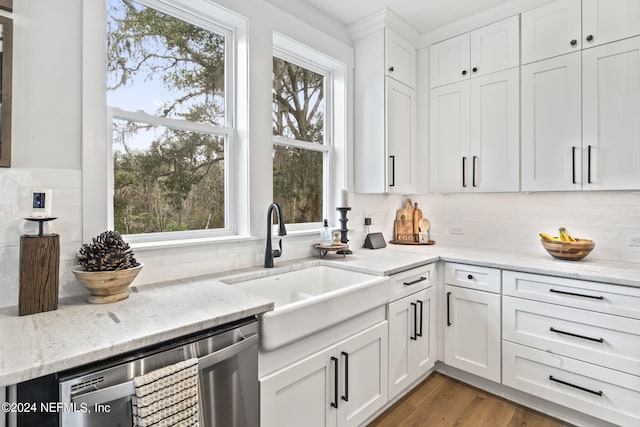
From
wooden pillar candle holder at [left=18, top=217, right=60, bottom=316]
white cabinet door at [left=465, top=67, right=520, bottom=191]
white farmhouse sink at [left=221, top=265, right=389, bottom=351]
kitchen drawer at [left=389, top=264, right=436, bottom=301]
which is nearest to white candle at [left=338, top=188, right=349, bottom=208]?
white farmhouse sink at [left=221, top=265, right=389, bottom=351]

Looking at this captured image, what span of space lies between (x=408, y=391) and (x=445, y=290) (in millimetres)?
745

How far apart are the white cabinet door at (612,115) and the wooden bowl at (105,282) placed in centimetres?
269

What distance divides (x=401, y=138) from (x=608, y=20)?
1456mm

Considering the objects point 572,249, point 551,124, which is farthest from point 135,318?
point 551,124

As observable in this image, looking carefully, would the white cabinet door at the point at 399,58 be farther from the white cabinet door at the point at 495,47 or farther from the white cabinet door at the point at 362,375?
the white cabinet door at the point at 362,375

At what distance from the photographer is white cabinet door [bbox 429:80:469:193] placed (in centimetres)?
279

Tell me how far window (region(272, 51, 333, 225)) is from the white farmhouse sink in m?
0.52

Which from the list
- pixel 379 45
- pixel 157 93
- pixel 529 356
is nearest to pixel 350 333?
pixel 529 356

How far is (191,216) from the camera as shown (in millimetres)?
1949

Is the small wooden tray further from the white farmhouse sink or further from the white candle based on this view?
the white farmhouse sink

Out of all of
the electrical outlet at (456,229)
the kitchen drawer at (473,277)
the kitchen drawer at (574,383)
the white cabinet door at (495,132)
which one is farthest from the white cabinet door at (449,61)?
the kitchen drawer at (574,383)

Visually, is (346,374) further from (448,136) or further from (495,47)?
(495,47)

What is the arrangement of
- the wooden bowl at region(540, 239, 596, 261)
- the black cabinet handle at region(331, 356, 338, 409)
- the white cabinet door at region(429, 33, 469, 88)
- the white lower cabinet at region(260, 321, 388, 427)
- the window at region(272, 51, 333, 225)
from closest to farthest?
the white lower cabinet at region(260, 321, 388, 427)
the black cabinet handle at region(331, 356, 338, 409)
the wooden bowl at region(540, 239, 596, 261)
the window at region(272, 51, 333, 225)
the white cabinet door at region(429, 33, 469, 88)

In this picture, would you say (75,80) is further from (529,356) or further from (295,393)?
(529,356)
